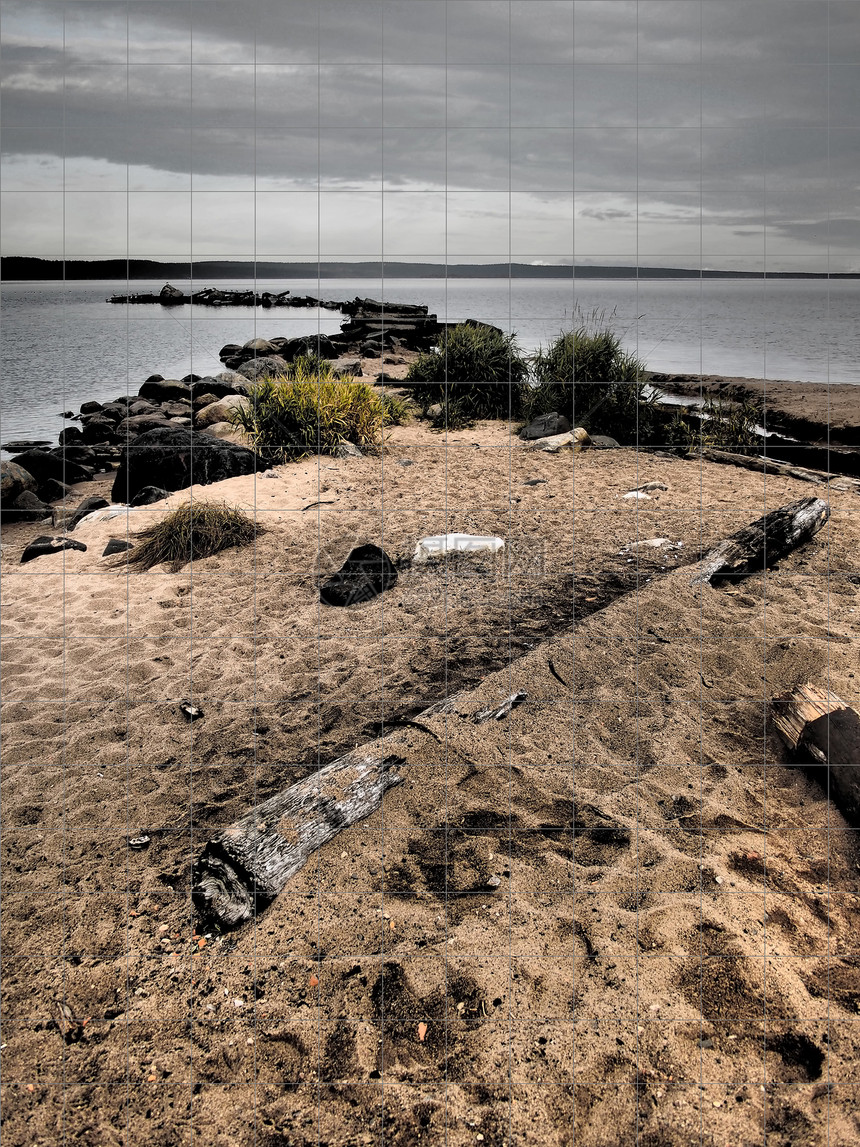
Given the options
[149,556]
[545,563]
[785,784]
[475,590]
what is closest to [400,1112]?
[785,784]

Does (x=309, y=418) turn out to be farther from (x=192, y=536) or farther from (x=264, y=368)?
(x=264, y=368)

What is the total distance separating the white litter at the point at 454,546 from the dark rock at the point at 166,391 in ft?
39.2

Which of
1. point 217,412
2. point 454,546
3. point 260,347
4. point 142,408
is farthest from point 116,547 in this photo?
point 260,347

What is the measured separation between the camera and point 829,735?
4219 mm

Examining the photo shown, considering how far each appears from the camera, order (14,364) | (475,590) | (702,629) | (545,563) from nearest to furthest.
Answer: (702,629) → (475,590) → (545,563) → (14,364)

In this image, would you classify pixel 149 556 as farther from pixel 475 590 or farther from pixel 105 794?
pixel 105 794

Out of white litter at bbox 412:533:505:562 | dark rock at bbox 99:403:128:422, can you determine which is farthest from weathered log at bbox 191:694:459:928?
dark rock at bbox 99:403:128:422

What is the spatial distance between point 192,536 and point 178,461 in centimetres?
286

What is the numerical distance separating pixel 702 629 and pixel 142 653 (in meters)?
4.19

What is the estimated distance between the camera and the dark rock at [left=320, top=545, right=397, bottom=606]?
255 inches

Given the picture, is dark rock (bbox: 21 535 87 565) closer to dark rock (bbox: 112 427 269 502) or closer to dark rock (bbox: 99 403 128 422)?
dark rock (bbox: 112 427 269 502)

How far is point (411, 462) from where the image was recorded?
422 inches

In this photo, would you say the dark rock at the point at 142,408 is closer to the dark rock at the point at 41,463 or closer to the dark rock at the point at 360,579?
the dark rock at the point at 41,463

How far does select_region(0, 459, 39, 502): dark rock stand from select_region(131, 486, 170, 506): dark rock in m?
2.49
